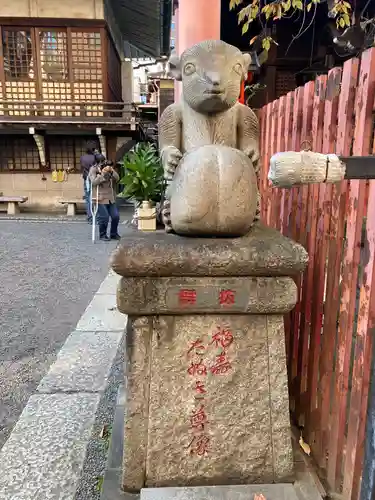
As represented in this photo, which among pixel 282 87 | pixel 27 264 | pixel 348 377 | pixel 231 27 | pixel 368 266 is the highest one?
pixel 231 27

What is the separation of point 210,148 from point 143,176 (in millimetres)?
662

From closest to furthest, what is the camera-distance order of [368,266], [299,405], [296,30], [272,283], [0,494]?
[368,266], [272,283], [0,494], [299,405], [296,30]

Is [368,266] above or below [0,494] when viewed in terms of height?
above

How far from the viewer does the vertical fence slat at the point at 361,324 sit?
1.52m

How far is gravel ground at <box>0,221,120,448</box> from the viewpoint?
320 cm

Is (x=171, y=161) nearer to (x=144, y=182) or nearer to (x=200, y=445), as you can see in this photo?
(x=144, y=182)

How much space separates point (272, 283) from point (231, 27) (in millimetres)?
6589

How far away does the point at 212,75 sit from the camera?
188 centimetres

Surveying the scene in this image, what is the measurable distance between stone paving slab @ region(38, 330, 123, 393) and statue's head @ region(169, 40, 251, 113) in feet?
6.87

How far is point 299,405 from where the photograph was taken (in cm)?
228

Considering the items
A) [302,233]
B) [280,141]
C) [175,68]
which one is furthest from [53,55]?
[302,233]

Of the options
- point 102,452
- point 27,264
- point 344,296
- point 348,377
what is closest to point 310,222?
point 344,296

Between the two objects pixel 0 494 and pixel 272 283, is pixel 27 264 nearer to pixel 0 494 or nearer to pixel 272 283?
pixel 0 494

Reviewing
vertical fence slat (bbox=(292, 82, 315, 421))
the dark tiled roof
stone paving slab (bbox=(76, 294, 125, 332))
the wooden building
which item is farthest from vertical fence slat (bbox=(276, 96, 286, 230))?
the wooden building
